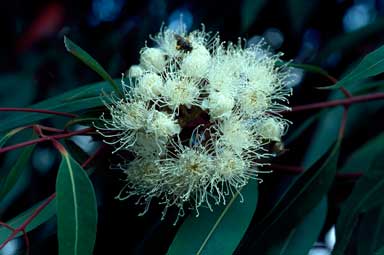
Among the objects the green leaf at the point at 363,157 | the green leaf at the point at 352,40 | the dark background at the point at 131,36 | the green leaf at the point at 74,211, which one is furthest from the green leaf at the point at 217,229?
the green leaf at the point at 352,40

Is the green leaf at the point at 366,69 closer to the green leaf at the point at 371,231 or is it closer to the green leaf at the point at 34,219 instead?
the green leaf at the point at 371,231

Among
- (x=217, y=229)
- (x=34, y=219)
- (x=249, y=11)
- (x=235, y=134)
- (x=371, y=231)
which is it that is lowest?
(x=34, y=219)

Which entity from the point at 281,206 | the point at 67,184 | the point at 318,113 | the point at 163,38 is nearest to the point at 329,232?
the point at 318,113

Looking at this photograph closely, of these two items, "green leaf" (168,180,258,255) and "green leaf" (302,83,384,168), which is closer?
"green leaf" (168,180,258,255)

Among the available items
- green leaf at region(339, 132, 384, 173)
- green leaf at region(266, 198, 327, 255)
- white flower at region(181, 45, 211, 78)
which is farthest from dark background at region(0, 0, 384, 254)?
white flower at region(181, 45, 211, 78)

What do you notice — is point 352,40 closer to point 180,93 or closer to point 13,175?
point 180,93

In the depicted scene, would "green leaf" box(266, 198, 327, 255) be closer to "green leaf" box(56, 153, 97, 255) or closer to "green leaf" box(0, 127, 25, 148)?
"green leaf" box(56, 153, 97, 255)

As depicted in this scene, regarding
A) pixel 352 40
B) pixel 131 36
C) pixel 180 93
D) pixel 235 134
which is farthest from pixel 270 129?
pixel 131 36
